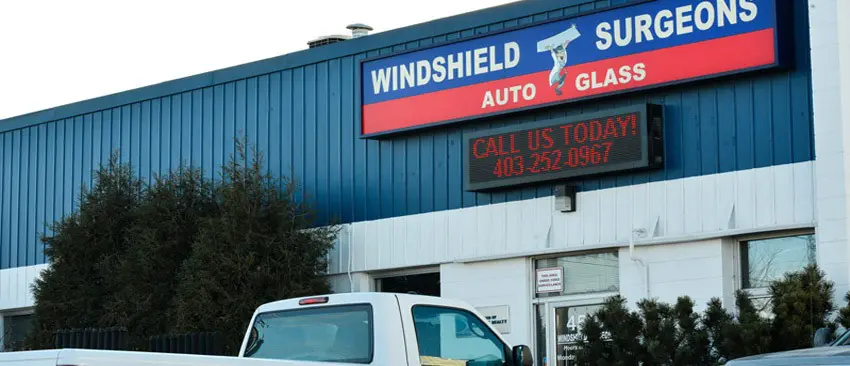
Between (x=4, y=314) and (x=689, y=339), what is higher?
(x=4, y=314)

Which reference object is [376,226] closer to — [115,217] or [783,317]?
[115,217]

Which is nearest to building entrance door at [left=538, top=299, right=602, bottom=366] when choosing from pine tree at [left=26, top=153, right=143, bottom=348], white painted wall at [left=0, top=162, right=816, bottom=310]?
white painted wall at [left=0, top=162, right=816, bottom=310]

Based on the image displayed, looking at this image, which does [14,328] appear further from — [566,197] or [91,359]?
[91,359]

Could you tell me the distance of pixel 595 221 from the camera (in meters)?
19.0

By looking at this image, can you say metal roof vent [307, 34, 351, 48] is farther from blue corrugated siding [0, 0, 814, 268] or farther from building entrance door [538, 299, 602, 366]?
building entrance door [538, 299, 602, 366]

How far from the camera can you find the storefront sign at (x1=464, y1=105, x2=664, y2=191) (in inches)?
721

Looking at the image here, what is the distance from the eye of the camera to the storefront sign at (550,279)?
19562mm

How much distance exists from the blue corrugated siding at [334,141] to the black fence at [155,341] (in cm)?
343

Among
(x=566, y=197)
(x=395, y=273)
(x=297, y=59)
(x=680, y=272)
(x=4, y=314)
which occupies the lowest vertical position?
(x=4, y=314)

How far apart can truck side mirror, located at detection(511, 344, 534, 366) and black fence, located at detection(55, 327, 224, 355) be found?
24.8ft

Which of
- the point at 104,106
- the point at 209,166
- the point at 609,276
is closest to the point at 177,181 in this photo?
the point at 209,166

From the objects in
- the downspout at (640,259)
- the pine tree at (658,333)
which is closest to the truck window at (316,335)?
the pine tree at (658,333)

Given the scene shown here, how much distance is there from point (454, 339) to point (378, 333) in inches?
32.5

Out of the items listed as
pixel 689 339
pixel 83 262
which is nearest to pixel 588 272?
pixel 689 339
